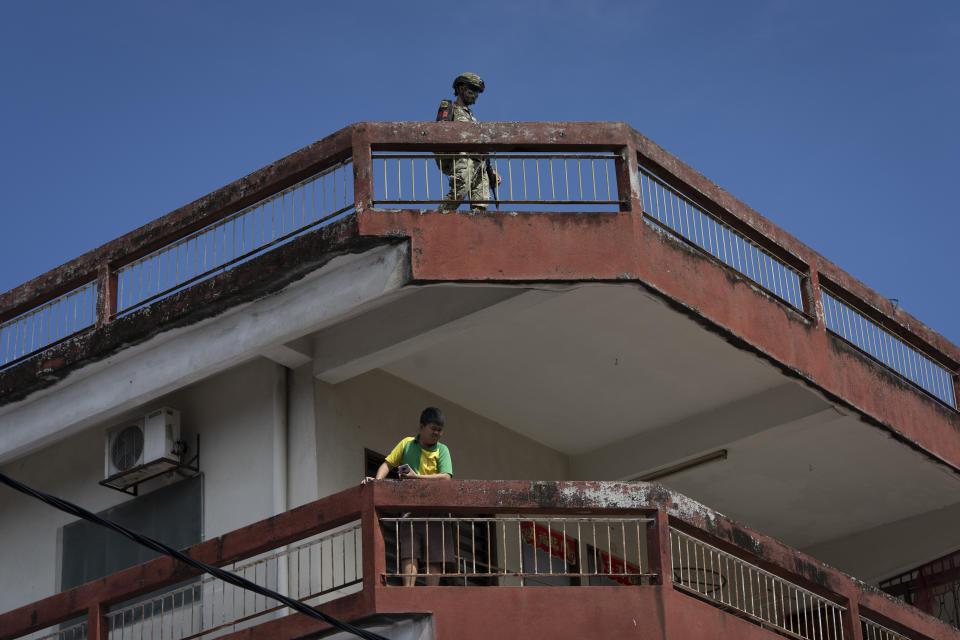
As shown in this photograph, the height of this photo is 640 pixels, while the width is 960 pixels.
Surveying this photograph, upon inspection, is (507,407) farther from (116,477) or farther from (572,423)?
(116,477)

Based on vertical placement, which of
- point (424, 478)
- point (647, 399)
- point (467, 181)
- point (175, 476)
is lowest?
point (424, 478)

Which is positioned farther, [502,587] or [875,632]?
[875,632]

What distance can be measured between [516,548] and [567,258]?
357 cm

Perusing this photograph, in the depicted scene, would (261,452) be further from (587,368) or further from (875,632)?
(875,632)

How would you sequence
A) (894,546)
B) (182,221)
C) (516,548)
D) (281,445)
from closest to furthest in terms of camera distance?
(281,445) < (182,221) < (516,548) < (894,546)

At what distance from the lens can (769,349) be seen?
14.9m

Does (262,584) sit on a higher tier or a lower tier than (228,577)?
higher

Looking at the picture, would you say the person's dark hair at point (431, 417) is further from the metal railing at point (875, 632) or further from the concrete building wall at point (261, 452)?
the metal railing at point (875, 632)

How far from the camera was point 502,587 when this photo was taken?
40.6 feet

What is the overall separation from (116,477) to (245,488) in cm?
136

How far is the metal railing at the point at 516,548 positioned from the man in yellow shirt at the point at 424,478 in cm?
1

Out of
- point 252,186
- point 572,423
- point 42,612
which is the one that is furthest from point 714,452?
point 42,612

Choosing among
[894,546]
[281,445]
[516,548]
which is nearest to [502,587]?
[281,445]

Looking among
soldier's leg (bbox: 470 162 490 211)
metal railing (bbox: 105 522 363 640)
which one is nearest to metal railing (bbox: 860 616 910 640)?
metal railing (bbox: 105 522 363 640)
